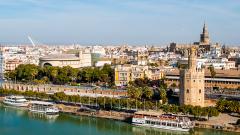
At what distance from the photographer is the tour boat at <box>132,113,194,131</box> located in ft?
52.5

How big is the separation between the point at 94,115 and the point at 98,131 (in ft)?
6.11

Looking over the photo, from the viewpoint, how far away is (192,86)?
18.1 m

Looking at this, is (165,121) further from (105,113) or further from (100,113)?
(100,113)

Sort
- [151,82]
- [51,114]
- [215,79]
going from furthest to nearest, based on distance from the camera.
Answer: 1. [151,82]
2. [215,79]
3. [51,114]

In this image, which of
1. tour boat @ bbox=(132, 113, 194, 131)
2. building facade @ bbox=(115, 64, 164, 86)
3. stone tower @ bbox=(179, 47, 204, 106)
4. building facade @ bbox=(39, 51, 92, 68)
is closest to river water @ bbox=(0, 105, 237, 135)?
tour boat @ bbox=(132, 113, 194, 131)

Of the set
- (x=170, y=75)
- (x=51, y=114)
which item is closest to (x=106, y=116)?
(x=51, y=114)

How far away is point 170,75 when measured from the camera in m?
25.5

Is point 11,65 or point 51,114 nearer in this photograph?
point 51,114

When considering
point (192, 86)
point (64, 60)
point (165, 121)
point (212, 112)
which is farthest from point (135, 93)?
point (64, 60)

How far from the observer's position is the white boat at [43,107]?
63.7ft

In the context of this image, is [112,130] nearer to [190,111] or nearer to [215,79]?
[190,111]

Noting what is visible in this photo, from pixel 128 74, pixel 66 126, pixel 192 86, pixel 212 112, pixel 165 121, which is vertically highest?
pixel 128 74

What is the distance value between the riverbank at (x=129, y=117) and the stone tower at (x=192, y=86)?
139 centimetres

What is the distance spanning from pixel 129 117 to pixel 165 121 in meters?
1.78
